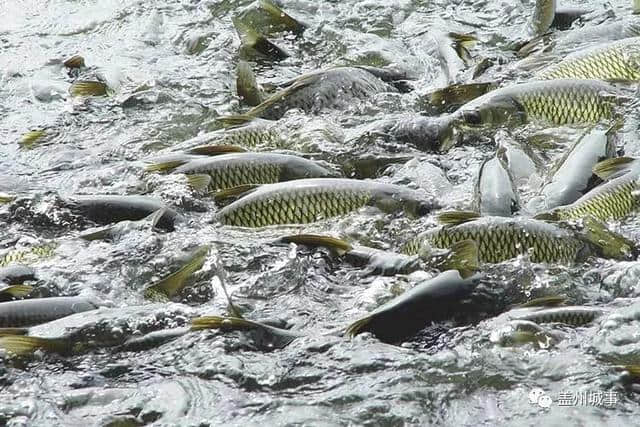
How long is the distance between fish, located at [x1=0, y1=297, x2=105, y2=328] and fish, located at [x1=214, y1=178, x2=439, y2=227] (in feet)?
2.69

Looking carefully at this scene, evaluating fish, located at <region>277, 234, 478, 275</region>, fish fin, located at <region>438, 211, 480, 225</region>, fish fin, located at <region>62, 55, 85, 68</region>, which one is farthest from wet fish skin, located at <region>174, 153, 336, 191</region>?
fish fin, located at <region>62, 55, 85, 68</region>

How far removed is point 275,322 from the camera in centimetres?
322

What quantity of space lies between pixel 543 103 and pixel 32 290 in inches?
98.0

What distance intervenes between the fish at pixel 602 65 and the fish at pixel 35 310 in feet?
8.79

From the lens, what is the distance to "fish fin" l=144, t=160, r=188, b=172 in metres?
4.16

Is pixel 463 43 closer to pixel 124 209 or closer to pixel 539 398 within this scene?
pixel 124 209

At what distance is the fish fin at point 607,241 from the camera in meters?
3.44

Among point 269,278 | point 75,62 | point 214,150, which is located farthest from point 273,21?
point 269,278

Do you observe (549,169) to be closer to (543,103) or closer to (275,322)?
(543,103)

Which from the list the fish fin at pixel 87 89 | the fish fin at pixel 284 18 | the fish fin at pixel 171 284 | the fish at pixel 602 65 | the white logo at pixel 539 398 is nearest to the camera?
the white logo at pixel 539 398

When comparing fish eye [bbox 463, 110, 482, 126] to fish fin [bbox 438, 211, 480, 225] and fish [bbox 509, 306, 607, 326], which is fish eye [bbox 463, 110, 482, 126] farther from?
fish [bbox 509, 306, 607, 326]

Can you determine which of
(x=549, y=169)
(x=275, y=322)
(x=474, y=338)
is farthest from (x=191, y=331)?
(x=549, y=169)

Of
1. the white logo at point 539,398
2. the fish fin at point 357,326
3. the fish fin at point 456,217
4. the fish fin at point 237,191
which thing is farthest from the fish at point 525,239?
the fish fin at point 237,191

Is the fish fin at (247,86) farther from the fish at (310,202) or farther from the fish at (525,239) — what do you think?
the fish at (525,239)
